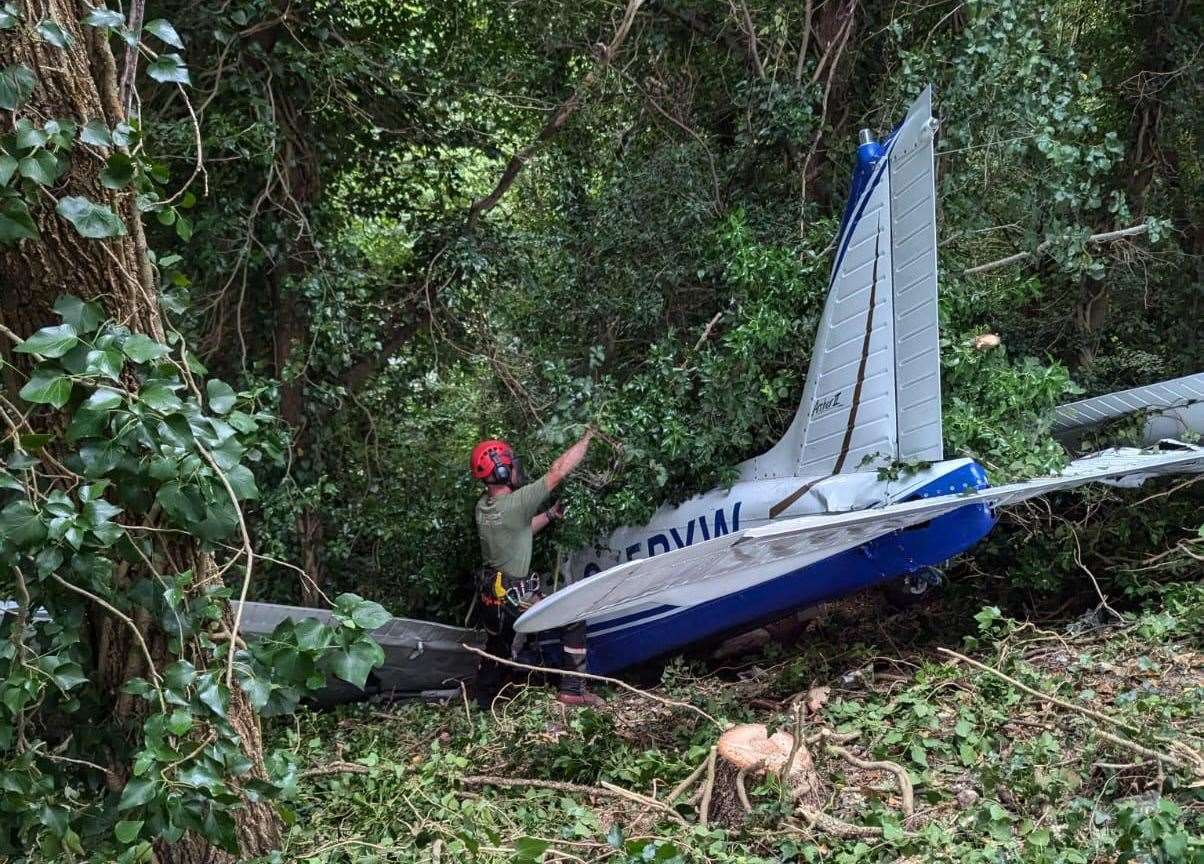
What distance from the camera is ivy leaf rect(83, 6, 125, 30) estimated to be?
2.69 m

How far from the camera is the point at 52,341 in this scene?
255 centimetres

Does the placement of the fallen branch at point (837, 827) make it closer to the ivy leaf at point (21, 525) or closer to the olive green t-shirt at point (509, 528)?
the ivy leaf at point (21, 525)

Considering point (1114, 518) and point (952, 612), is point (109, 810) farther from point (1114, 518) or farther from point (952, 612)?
point (1114, 518)

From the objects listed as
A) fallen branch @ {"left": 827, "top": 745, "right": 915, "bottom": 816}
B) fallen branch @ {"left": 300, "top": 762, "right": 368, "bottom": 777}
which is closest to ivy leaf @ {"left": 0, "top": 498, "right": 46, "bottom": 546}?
fallen branch @ {"left": 300, "top": 762, "right": 368, "bottom": 777}

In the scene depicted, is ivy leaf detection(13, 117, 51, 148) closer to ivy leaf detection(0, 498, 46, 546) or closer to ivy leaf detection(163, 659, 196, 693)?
ivy leaf detection(0, 498, 46, 546)

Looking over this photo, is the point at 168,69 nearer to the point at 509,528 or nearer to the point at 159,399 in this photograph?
the point at 159,399

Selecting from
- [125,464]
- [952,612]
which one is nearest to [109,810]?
[125,464]

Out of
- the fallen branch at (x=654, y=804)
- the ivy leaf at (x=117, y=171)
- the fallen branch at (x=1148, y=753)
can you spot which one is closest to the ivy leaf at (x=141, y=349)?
the ivy leaf at (x=117, y=171)

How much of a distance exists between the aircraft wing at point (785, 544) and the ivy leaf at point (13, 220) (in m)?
2.96

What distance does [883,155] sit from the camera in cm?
552

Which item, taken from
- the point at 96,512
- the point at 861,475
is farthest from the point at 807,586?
the point at 96,512

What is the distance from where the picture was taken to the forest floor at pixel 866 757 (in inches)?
126

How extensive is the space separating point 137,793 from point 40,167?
5.37 ft

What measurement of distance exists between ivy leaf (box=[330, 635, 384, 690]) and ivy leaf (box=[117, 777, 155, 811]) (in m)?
0.53
